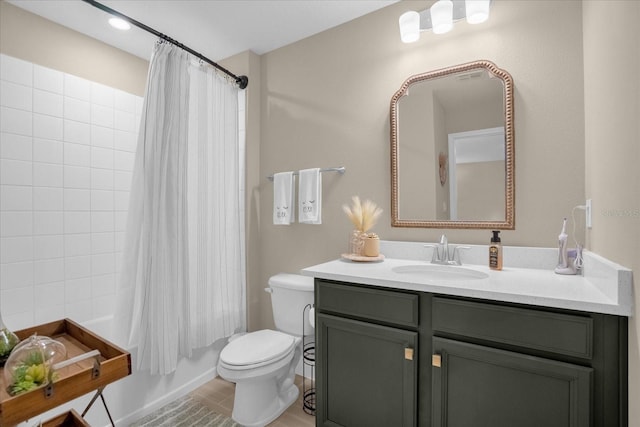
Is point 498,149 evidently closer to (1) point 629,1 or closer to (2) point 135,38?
(1) point 629,1

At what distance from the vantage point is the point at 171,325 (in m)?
1.88

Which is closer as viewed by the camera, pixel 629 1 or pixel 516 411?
pixel 629 1

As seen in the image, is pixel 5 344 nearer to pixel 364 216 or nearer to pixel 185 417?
pixel 185 417

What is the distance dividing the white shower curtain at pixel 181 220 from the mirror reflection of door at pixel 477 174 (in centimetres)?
147

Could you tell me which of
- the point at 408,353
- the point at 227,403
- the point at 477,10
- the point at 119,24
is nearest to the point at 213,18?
the point at 119,24

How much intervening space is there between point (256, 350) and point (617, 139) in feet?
6.04

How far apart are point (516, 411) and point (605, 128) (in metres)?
1.05

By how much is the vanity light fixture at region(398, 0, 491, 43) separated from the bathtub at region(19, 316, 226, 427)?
7.68 ft

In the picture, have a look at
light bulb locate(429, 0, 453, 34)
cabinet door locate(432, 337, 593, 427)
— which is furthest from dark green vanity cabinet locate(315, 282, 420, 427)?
light bulb locate(429, 0, 453, 34)

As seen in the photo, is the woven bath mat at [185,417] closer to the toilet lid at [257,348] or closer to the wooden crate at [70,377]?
the toilet lid at [257,348]

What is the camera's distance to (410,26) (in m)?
1.80

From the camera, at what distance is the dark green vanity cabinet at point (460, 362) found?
41.2 inches

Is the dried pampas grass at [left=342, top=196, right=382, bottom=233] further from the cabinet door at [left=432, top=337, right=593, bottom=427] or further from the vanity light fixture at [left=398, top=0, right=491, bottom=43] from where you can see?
the vanity light fixture at [left=398, top=0, right=491, bottom=43]

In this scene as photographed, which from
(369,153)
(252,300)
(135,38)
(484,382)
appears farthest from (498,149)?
(135,38)
